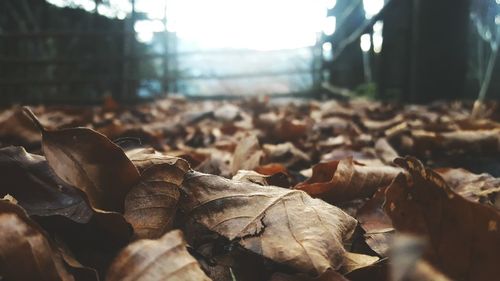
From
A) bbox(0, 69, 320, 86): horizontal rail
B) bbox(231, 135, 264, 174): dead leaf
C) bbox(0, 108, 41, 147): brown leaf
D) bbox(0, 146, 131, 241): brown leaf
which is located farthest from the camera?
bbox(0, 69, 320, 86): horizontal rail

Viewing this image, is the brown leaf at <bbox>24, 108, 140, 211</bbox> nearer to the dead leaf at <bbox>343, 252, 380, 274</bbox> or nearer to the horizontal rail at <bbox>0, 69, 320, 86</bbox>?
the dead leaf at <bbox>343, 252, 380, 274</bbox>

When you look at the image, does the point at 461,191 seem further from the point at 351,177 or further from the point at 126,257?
the point at 126,257

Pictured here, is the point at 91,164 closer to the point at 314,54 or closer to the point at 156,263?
the point at 156,263

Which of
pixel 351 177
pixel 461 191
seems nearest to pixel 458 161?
pixel 461 191

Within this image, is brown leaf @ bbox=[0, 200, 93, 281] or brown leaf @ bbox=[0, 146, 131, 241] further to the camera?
brown leaf @ bbox=[0, 146, 131, 241]

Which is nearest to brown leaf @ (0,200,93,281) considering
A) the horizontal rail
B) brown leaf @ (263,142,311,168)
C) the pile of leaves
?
the pile of leaves

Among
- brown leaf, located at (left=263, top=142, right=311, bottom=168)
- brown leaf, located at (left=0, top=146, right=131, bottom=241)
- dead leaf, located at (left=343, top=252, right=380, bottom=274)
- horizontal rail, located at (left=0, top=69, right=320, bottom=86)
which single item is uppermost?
horizontal rail, located at (left=0, top=69, right=320, bottom=86)

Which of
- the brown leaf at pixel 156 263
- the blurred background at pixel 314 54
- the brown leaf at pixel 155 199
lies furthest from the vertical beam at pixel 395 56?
the brown leaf at pixel 156 263
